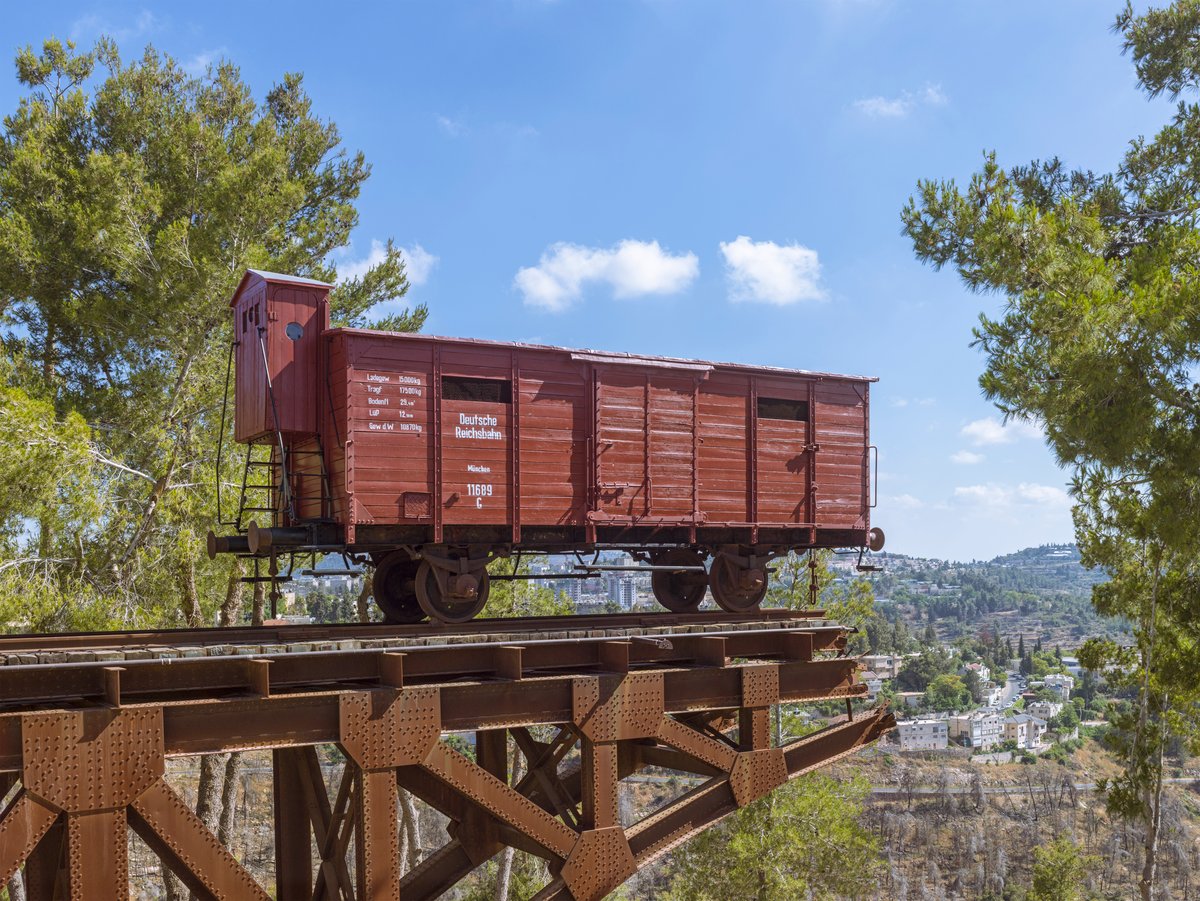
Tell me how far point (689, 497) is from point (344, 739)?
6671 mm

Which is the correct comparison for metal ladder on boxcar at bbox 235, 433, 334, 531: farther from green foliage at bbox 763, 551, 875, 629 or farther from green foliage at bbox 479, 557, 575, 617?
green foliage at bbox 763, 551, 875, 629

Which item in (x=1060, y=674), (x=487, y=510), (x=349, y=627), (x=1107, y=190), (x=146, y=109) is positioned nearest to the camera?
(x=349, y=627)

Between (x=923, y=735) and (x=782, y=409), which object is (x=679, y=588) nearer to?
(x=782, y=409)

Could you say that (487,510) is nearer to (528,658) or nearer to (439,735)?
(528,658)

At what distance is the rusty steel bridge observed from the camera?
669 centimetres

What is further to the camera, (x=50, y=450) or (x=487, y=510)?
(x=50, y=450)

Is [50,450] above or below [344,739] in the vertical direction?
above

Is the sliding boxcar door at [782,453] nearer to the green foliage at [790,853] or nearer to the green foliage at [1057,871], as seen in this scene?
the green foliage at [790,853]

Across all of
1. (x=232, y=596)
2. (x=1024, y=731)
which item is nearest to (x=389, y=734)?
(x=232, y=596)

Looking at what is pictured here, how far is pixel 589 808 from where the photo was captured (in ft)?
28.4

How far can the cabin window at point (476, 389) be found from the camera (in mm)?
11844

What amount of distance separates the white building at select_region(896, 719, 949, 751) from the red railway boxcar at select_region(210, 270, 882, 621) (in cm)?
12471

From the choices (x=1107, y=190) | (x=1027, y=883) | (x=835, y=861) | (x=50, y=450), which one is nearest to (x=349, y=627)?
(x=50, y=450)

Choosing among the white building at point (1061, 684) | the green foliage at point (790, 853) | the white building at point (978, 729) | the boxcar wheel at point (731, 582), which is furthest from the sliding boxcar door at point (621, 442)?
the white building at point (1061, 684)
